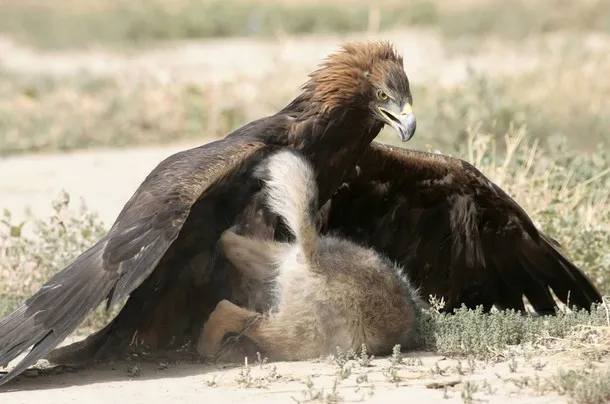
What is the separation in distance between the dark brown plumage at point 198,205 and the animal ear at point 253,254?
0.09 m

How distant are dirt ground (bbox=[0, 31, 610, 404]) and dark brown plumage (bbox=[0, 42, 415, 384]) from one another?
10.7 inches

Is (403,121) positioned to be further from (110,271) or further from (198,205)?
(110,271)

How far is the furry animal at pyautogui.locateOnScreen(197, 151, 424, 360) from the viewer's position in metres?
6.93

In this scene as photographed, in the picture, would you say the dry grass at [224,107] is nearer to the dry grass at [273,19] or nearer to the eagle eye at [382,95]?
the eagle eye at [382,95]

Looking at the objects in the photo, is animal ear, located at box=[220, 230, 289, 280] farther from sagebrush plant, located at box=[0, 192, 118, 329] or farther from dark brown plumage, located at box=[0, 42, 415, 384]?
sagebrush plant, located at box=[0, 192, 118, 329]

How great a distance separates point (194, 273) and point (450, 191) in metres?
1.68

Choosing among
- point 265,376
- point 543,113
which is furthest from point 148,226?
point 543,113

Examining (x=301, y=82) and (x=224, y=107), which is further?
(x=301, y=82)

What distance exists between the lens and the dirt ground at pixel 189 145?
620 centimetres

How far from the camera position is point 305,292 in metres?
6.90

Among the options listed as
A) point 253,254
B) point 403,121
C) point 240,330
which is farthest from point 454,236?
point 240,330

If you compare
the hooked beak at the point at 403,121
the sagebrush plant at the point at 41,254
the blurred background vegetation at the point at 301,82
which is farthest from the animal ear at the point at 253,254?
the blurred background vegetation at the point at 301,82

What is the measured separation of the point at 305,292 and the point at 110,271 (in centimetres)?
106

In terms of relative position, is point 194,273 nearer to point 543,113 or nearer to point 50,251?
point 50,251
